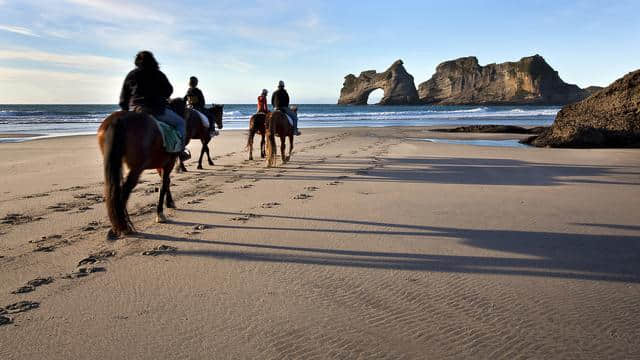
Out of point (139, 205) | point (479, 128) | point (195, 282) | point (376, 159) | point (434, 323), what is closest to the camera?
point (434, 323)

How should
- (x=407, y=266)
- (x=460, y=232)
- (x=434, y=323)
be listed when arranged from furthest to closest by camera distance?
(x=460, y=232), (x=407, y=266), (x=434, y=323)

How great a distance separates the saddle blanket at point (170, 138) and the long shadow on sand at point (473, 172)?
10.7 ft

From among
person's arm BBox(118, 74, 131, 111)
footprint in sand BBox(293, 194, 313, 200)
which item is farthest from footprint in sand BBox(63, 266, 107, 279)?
footprint in sand BBox(293, 194, 313, 200)

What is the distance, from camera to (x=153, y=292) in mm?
3303

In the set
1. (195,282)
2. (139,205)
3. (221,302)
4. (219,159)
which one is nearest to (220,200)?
(139,205)

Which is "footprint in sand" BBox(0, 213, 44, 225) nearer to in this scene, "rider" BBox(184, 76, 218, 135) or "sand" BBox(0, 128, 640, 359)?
"sand" BBox(0, 128, 640, 359)

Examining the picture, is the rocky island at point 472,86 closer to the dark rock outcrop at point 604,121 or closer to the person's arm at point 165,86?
the dark rock outcrop at point 604,121

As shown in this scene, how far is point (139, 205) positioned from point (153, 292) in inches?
129

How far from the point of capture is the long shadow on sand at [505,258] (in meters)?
3.75

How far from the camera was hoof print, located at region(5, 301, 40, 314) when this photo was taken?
9.79 feet

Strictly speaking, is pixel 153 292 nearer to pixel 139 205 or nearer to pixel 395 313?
pixel 395 313

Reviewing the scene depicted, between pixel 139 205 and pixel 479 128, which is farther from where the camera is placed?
pixel 479 128

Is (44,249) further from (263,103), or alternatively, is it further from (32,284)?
(263,103)

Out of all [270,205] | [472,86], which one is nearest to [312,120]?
[270,205]
